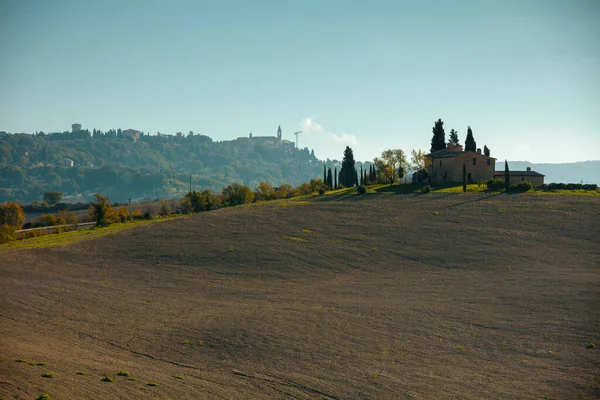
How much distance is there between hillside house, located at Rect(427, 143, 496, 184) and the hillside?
1157 inches

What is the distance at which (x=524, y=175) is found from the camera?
94188mm

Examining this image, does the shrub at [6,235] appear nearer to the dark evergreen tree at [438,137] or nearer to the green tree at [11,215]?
the green tree at [11,215]

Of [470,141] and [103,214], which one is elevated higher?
[470,141]

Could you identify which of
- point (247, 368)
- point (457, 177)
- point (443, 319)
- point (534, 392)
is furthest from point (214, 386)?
point (457, 177)

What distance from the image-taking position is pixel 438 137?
116625mm

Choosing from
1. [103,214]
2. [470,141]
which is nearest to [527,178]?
[470,141]

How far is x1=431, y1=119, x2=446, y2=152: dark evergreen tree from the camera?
116312 millimetres

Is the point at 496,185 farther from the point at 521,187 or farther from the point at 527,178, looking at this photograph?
the point at 527,178

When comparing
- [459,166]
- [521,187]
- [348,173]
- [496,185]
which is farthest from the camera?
[348,173]

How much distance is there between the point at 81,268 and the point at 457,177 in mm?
71591

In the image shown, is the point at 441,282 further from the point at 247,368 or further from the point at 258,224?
the point at 258,224

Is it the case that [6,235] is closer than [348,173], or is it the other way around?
[6,235]

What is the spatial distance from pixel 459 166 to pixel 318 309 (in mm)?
70659

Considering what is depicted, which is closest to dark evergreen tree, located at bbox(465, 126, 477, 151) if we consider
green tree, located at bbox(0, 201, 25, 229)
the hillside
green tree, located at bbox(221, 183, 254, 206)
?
the hillside
